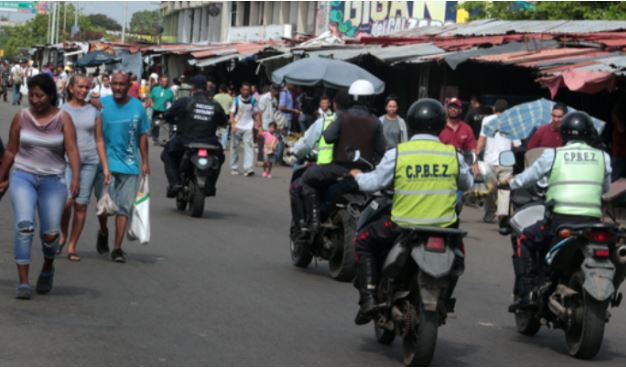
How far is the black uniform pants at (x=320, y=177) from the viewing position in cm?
1085

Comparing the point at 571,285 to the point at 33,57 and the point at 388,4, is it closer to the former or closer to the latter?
the point at 388,4

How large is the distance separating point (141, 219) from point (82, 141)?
87 cm

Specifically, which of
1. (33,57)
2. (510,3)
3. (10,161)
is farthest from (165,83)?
(33,57)

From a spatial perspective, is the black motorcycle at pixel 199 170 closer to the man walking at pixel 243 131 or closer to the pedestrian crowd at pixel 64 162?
the pedestrian crowd at pixel 64 162

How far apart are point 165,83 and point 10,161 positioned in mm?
A: 22357

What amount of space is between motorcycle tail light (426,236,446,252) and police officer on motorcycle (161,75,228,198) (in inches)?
332

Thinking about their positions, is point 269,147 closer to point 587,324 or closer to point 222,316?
point 222,316

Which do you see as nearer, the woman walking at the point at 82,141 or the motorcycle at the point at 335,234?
the motorcycle at the point at 335,234

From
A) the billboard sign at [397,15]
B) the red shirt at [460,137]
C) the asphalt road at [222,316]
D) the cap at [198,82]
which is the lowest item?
the asphalt road at [222,316]

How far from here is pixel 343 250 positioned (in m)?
10.6

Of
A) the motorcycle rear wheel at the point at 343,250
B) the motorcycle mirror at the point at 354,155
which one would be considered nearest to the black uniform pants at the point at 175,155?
the motorcycle rear wheel at the point at 343,250

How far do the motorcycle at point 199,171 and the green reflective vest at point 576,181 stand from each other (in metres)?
7.49

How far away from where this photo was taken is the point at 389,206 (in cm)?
756

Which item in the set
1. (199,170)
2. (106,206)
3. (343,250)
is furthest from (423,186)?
(199,170)
